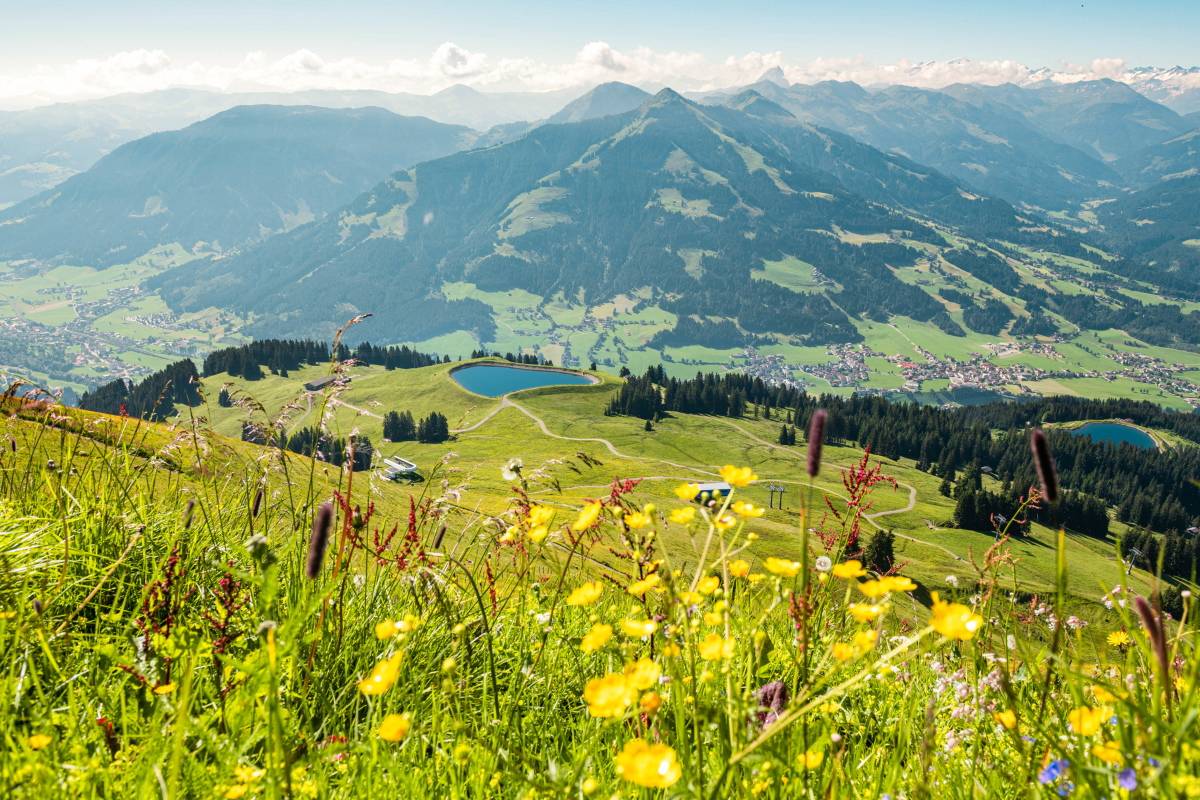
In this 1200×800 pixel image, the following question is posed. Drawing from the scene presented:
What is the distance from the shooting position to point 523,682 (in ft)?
14.2

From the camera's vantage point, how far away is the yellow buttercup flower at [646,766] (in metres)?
1.79

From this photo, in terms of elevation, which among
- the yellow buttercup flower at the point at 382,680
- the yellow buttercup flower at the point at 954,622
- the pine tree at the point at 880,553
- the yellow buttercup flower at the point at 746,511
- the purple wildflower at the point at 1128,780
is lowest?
the pine tree at the point at 880,553

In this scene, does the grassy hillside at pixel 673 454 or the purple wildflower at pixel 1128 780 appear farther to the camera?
the grassy hillside at pixel 673 454

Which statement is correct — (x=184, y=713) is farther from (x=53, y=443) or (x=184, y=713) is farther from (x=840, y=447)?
(x=840, y=447)

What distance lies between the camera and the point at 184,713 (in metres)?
1.91

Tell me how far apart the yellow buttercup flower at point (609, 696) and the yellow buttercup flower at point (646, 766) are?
12 centimetres

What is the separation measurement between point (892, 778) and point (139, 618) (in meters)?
4.69

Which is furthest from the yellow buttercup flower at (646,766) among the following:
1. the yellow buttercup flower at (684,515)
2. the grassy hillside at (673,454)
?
the grassy hillside at (673,454)

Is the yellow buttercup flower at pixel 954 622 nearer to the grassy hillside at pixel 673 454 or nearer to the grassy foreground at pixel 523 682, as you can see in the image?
the grassy foreground at pixel 523 682

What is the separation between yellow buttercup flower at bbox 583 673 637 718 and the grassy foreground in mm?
14

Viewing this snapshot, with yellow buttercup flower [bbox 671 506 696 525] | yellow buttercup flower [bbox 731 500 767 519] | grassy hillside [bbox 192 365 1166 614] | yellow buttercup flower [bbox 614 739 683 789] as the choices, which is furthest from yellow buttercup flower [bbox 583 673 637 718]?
grassy hillside [bbox 192 365 1166 614]

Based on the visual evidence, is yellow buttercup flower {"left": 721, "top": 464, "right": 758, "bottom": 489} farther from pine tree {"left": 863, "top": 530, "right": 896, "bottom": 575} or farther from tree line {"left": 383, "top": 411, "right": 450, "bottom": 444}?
tree line {"left": 383, "top": 411, "right": 450, "bottom": 444}

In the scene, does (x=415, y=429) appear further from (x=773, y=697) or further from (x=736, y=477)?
(x=736, y=477)

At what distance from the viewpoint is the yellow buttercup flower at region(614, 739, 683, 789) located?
1.79 metres
